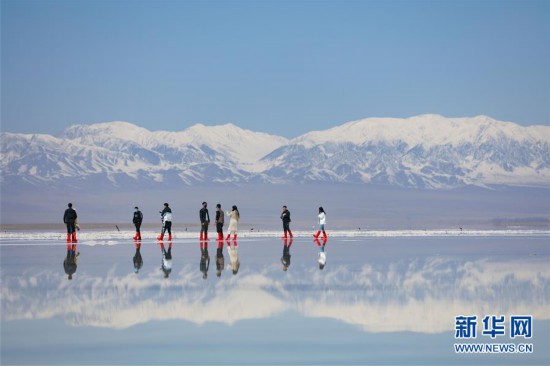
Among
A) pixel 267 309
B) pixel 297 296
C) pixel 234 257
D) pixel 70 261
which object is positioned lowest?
pixel 267 309

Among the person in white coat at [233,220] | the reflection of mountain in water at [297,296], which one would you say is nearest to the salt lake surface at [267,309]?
the reflection of mountain in water at [297,296]

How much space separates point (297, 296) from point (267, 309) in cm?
191

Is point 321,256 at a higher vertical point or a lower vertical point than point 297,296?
higher

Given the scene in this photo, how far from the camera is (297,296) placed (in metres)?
20.9

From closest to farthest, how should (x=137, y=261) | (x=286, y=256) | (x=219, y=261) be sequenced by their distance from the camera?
(x=219, y=261), (x=137, y=261), (x=286, y=256)

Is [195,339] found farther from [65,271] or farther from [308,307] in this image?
[65,271]

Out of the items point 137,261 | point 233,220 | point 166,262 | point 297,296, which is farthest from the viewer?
point 233,220

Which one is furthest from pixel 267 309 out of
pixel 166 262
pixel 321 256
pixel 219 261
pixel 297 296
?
pixel 321 256

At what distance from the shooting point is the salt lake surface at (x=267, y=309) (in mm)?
14844

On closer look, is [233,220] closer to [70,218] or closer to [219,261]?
[70,218]

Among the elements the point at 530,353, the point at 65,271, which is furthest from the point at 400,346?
the point at 65,271

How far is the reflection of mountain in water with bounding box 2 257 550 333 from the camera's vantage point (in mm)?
18078

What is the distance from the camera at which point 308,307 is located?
19.2 meters

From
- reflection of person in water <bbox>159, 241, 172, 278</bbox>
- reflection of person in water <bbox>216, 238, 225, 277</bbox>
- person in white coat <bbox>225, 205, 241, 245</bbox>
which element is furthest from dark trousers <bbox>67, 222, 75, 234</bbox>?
reflection of person in water <bbox>216, 238, 225, 277</bbox>
